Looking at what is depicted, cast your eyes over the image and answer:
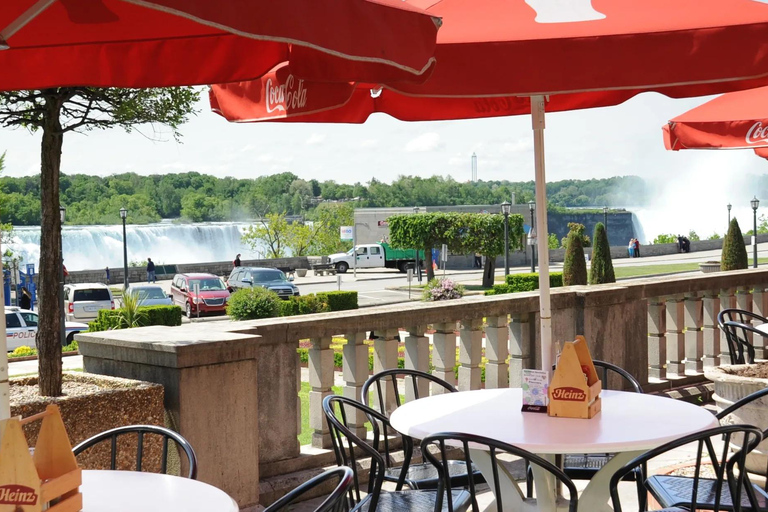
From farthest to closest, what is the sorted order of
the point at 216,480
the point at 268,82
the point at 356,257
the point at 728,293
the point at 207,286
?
the point at 356,257
the point at 207,286
the point at 728,293
the point at 216,480
the point at 268,82

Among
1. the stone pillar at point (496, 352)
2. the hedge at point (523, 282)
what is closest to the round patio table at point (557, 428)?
the stone pillar at point (496, 352)

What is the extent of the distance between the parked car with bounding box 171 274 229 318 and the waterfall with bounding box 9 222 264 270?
168 feet

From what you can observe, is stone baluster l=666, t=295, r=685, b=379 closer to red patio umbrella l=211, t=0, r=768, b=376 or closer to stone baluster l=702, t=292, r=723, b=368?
stone baluster l=702, t=292, r=723, b=368

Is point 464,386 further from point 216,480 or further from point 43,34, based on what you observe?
point 43,34

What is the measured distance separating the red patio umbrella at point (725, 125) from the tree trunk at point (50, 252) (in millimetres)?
3970

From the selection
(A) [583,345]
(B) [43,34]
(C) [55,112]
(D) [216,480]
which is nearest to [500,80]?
(A) [583,345]

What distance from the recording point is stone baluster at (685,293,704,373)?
739cm

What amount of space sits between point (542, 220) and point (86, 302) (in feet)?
91.6

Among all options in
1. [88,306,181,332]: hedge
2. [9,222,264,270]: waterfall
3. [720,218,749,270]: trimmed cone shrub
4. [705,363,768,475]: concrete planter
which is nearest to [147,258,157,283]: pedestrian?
[88,306,181,332]: hedge

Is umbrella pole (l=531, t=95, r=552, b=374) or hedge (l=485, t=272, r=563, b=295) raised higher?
umbrella pole (l=531, t=95, r=552, b=374)

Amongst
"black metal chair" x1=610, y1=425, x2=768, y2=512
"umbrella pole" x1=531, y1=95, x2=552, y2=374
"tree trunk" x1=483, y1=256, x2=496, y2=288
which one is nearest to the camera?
"black metal chair" x1=610, y1=425, x2=768, y2=512

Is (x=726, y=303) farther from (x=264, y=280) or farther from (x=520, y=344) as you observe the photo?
(x=264, y=280)

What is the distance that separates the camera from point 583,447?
2.94 m

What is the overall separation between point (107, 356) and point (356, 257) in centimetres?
5789
